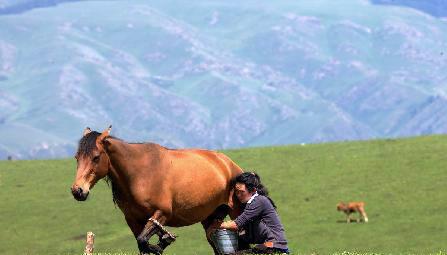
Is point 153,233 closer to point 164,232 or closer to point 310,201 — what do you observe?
point 164,232

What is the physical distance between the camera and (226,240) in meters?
20.8

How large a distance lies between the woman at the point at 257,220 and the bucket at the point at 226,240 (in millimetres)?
124

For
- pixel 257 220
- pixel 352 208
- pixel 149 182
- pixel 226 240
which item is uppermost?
pixel 149 182

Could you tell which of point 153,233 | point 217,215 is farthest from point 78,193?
point 217,215

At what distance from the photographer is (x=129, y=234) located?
85.1 metres

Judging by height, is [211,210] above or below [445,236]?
above

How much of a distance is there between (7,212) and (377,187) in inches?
1203

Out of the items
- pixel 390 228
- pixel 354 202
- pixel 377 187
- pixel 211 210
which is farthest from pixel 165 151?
pixel 377 187

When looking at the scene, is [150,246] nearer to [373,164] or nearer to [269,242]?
[269,242]

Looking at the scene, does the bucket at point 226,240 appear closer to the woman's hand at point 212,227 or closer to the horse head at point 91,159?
the woman's hand at point 212,227

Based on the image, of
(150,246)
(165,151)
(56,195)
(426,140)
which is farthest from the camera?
(426,140)

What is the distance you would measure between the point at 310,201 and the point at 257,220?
71221mm

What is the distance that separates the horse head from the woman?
247 centimetres

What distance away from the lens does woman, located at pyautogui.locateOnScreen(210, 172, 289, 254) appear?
67.6 ft
